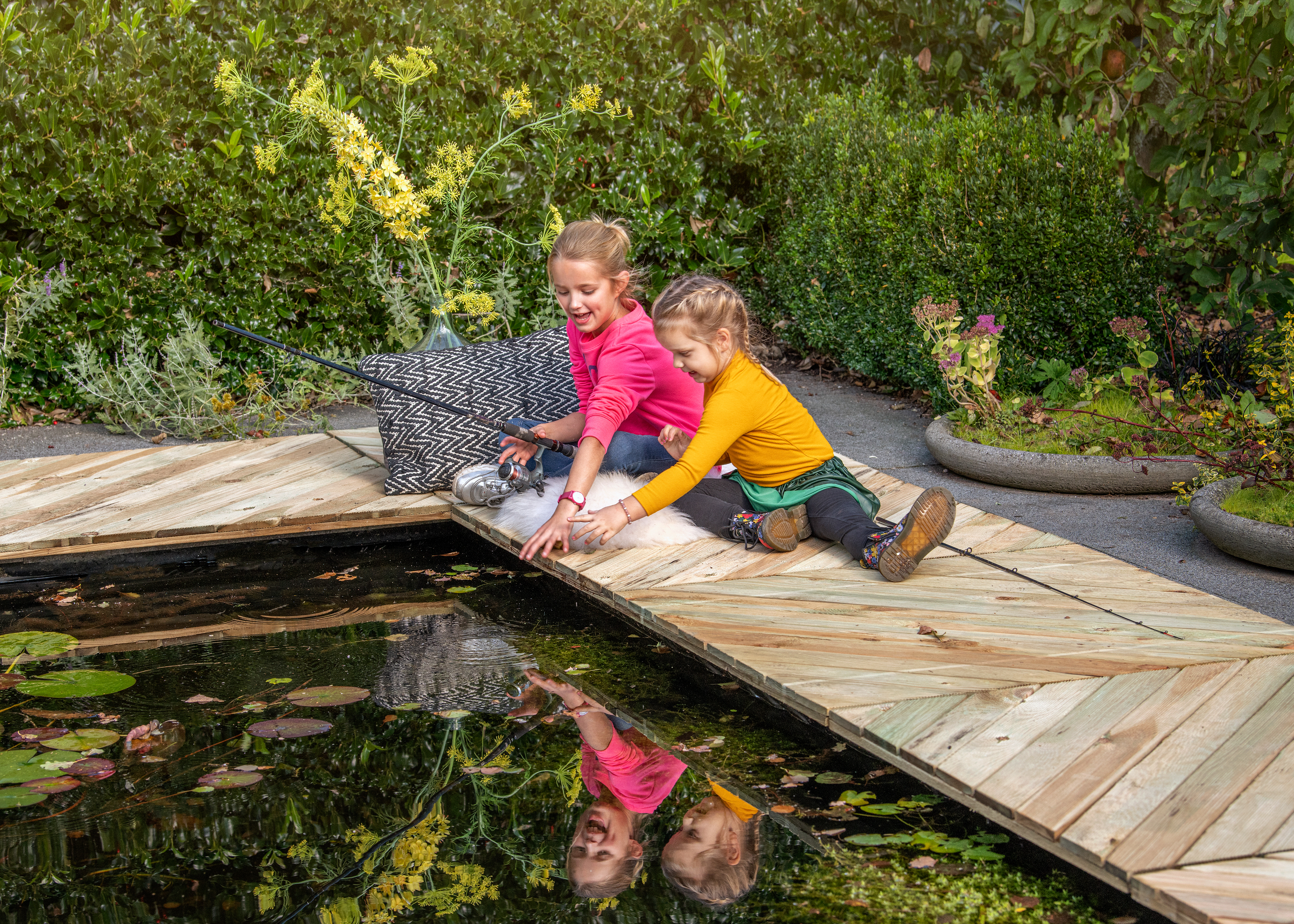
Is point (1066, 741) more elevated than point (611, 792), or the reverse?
point (1066, 741)

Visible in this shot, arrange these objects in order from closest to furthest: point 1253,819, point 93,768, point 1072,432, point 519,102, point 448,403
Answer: point 1253,819 → point 93,768 → point 448,403 → point 1072,432 → point 519,102

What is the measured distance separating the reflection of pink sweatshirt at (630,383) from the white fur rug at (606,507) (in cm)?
16

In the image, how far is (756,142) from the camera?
6668mm

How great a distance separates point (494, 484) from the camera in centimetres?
395

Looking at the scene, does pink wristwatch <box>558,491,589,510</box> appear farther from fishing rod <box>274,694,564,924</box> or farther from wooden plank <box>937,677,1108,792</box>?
wooden plank <box>937,677,1108,792</box>

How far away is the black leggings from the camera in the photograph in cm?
325

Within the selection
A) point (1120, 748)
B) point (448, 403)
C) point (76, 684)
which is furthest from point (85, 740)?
point (1120, 748)

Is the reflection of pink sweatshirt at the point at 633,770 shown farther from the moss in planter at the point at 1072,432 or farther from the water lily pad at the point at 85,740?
the moss in planter at the point at 1072,432

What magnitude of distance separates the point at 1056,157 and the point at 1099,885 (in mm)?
3845

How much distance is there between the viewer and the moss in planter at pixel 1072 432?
4332 mm

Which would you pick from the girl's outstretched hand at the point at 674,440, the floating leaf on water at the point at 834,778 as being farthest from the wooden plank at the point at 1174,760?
the girl's outstretched hand at the point at 674,440

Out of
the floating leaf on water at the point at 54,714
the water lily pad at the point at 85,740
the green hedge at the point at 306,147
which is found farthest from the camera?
the green hedge at the point at 306,147

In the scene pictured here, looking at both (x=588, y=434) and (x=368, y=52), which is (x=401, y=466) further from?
(x=368, y=52)

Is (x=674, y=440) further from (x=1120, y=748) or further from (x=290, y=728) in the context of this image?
(x=1120, y=748)
